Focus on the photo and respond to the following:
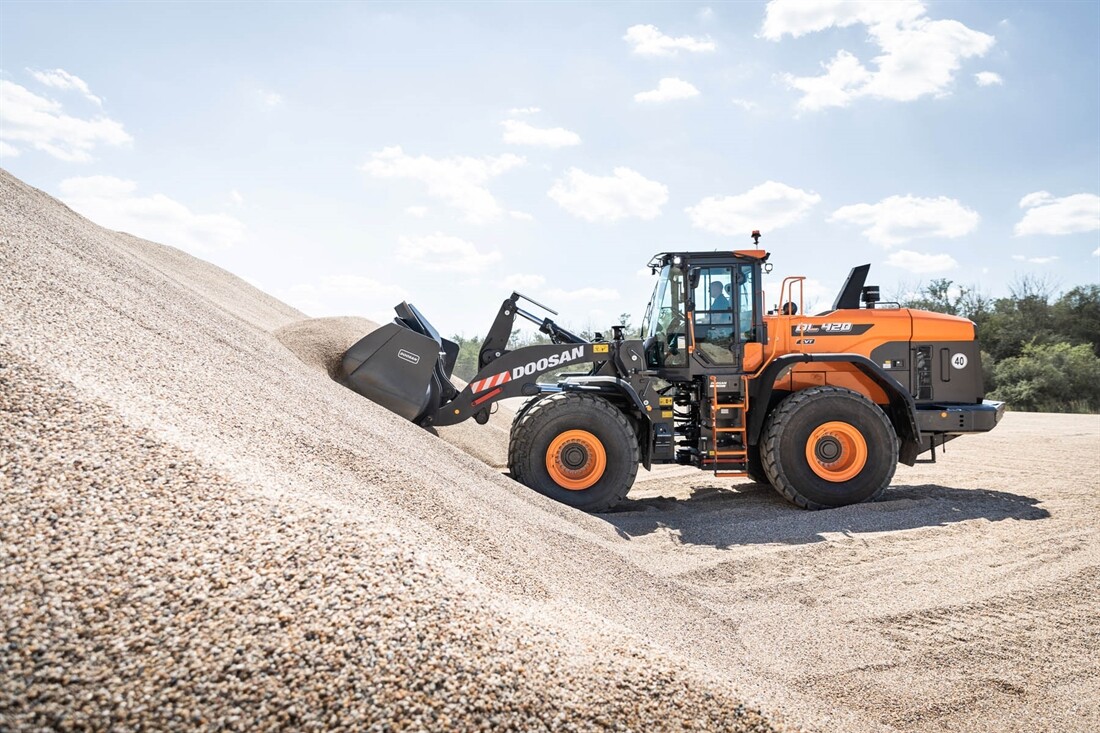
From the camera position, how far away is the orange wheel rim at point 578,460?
7113 millimetres

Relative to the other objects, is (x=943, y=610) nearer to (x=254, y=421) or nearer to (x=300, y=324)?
(x=254, y=421)

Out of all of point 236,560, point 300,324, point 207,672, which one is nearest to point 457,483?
point 236,560

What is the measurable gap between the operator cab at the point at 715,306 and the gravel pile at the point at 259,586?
3578 millimetres

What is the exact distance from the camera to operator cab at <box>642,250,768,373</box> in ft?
24.9

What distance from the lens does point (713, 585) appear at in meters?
4.78

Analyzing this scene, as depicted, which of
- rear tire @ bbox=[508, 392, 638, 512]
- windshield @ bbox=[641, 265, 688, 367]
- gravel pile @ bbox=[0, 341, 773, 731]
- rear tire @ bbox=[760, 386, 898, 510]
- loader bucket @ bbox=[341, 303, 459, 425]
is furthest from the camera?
windshield @ bbox=[641, 265, 688, 367]

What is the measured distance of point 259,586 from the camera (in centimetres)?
243

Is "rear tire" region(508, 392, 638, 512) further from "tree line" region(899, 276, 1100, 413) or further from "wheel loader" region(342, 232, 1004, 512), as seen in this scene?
"tree line" region(899, 276, 1100, 413)

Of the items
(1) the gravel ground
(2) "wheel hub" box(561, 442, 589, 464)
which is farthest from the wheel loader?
(1) the gravel ground

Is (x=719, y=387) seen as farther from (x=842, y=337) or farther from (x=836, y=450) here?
(x=842, y=337)

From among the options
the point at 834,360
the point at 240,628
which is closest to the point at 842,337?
the point at 834,360

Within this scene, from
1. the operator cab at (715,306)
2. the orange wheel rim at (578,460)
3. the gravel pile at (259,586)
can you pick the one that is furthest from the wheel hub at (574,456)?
the gravel pile at (259,586)

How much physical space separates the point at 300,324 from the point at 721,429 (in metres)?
5.20

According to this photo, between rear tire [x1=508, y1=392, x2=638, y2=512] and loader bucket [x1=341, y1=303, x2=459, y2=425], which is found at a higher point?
loader bucket [x1=341, y1=303, x2=459, y2=425]
